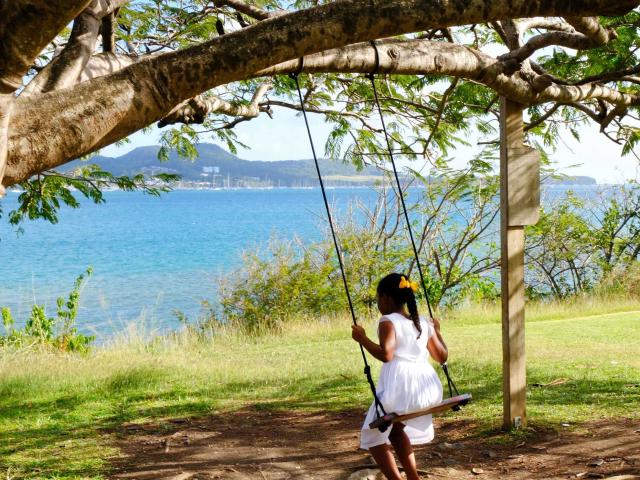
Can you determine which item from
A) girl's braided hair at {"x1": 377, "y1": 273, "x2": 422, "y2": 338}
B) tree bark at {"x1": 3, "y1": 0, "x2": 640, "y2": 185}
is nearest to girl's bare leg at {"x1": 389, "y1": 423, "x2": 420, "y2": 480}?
girl's braided hair at {"x1": 377, "y1": 273, "x2": 422, "y2": 338}

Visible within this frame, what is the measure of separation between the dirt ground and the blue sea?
534 centimetres

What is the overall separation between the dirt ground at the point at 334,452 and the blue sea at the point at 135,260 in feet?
17.5

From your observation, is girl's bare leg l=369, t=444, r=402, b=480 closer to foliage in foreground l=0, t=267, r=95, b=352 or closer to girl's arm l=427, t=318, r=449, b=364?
girl's arm l=427, t=318, r=449, b=364

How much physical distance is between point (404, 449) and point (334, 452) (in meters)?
1.29

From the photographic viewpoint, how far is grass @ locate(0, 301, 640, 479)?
5707 mm

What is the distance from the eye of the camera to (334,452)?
5.16 meters

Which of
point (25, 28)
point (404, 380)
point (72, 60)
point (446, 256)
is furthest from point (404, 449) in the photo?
point (446, 256)

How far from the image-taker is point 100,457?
522 cm

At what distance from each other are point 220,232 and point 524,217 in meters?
65.4

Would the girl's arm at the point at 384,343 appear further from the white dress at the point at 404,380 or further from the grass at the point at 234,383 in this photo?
the grass at the point at 234,383

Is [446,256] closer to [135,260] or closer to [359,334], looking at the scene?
[359,334]

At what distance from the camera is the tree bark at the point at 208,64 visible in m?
2.90

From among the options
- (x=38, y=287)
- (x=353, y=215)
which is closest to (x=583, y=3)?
(x=353, y=215)

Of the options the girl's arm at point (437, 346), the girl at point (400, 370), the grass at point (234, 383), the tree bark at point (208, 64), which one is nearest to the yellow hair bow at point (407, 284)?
the girl at point (400, 370)
